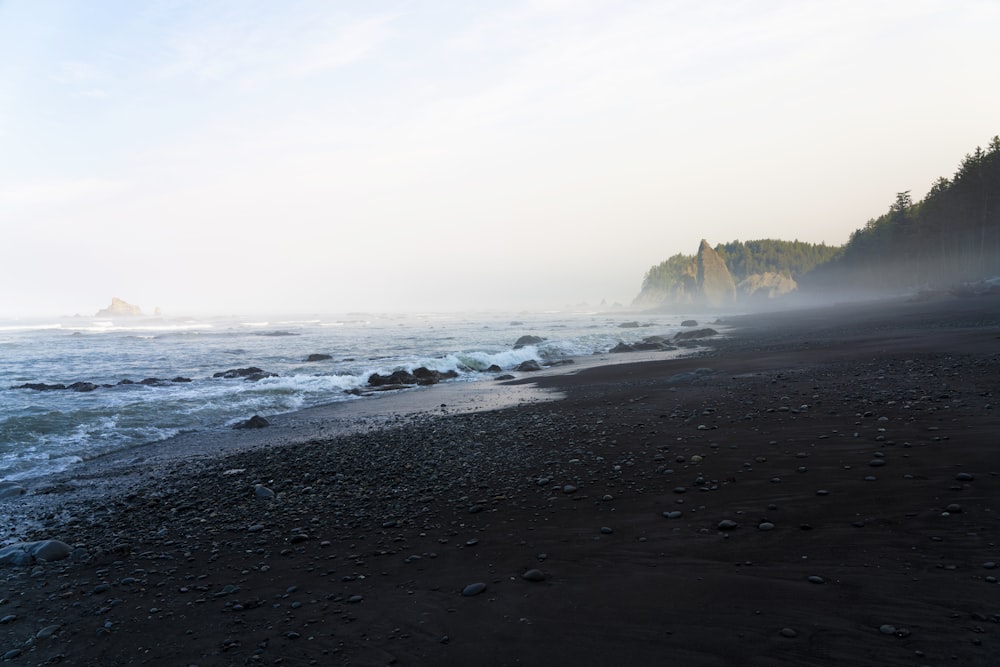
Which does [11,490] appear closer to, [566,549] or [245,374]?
[566,549]

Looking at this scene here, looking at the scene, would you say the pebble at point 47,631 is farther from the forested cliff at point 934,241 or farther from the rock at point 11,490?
the forested cliff at point 934,241

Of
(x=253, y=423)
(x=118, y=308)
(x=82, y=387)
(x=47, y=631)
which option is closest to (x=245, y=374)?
(x=82, y=387)

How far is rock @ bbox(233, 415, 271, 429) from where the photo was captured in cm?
1366

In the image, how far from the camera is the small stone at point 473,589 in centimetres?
431

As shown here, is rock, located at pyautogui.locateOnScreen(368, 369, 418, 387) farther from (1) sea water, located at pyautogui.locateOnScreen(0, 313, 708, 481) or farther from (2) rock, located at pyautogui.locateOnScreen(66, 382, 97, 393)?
(2) rock, located at pyautogui.locateOnScreen(66, 382, 97, 393)

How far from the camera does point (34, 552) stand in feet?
19.2

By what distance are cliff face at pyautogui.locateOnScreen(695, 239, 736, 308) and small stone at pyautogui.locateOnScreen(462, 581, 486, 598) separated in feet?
535

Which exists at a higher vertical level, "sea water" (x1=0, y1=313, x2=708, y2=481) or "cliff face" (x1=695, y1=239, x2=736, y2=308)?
"cliff face" (x1=695, y1=239, x2=736, y2=308)

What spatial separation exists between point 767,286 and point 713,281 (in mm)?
16163

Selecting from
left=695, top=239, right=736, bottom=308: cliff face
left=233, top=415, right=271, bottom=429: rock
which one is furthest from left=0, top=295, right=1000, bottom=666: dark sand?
left=695, top=239, right=736, bottom=308: cliff face

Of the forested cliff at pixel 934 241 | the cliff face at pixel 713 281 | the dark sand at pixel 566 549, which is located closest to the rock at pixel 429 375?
the dark sand at pixel 566 549

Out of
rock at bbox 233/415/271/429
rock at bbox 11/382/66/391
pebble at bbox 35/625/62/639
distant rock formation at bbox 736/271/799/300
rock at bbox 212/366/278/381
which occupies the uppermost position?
distant rock formation at bbox 736/271/799/300

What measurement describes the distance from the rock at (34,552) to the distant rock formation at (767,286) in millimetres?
157375

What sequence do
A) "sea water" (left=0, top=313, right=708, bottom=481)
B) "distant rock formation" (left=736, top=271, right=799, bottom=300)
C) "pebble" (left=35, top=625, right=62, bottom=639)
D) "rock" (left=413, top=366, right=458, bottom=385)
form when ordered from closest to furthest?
"pebble" (left=35, top=625, right=62, bottom=639) → "sea water" (left=0, top=313, right=708, bottom=481) → "rock" (left=413, top=366, right=458, bottom=385) → "distant rock formation" (left=736, top=271, right=799, bottom=300)
